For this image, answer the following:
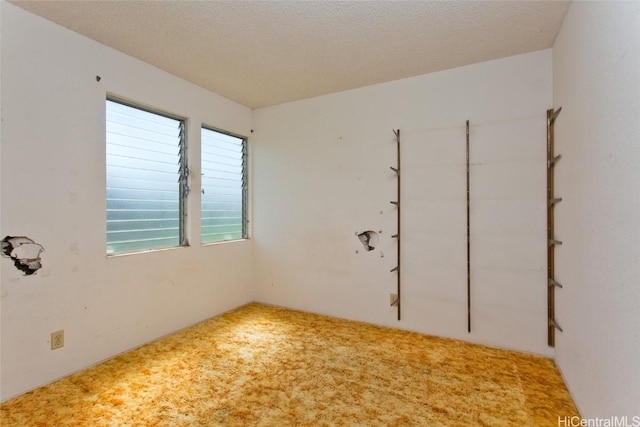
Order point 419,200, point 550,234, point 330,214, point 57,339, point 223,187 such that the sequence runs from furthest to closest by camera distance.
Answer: point 223,187 < point 330,214 < point 419,200 < point 550,234 < point 57,339

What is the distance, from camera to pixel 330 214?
3459 mm

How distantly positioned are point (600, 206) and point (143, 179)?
324 cm

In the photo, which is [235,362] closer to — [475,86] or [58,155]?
[58,155]

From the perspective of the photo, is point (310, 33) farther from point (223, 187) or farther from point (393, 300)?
point (393, 300)

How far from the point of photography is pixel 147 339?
272 centimetres

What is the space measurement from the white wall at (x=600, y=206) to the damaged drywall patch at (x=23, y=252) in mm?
3199

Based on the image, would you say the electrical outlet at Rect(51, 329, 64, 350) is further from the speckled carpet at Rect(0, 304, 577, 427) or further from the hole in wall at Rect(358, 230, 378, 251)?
the hole in wall at Rect(358, 230, 378, 251)

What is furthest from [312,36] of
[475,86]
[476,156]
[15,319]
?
[15,319]

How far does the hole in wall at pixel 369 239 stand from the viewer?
10.5ft

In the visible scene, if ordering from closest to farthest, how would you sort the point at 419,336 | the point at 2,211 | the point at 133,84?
the point at 2,211
the point at 133,84
the point at 419,336

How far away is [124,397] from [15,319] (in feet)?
2.80

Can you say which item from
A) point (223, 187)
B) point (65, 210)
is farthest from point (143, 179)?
point (223, 187)

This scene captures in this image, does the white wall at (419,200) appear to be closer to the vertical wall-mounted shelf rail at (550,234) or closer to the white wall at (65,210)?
the vertical wall-mounted shelf rail at (550,234)

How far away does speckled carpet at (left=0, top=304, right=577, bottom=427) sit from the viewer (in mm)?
1761
